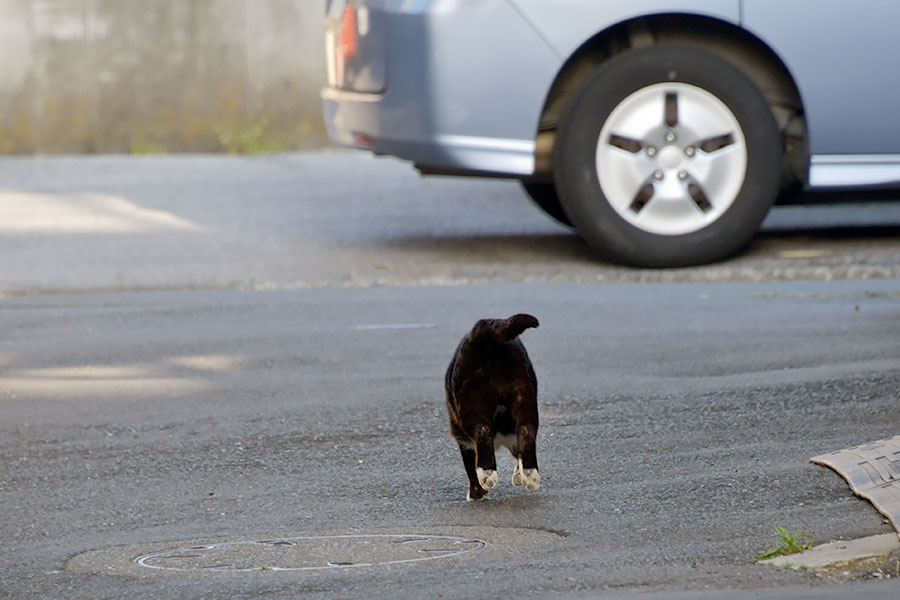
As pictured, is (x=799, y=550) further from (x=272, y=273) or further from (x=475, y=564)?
(x=272, y=273)

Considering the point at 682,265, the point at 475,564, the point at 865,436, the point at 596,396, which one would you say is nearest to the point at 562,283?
the point at 682,265

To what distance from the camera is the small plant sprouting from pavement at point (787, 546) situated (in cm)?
362

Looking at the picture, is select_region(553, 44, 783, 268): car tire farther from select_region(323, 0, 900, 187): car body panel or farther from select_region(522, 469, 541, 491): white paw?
select_region(522, 469, 541, 491): white paw

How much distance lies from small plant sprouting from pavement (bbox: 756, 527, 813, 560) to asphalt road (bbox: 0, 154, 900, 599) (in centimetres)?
5

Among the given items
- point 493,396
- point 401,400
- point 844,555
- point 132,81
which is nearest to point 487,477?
point 493,396

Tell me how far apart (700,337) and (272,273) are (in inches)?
102

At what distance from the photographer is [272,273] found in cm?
808

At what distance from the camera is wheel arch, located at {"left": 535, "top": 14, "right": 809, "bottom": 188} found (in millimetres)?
7988

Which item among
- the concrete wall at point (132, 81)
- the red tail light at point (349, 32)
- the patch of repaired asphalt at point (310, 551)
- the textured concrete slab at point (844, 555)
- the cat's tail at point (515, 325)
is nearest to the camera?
the textured concrete slab at point (844, 555)

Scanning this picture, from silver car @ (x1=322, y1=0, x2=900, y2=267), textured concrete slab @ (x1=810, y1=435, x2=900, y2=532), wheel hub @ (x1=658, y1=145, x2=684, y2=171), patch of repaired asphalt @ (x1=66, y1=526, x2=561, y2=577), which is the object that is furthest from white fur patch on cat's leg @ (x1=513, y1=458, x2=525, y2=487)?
wheel hub @ (x1=658, y1=145, x2=684, y2=171)

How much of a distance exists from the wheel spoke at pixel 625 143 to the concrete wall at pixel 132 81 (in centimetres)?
583

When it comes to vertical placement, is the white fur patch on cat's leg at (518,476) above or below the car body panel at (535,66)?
below

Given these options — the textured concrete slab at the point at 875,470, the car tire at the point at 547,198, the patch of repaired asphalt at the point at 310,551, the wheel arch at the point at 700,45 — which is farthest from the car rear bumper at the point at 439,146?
the patch of repaired asphalt at the point at 310,551

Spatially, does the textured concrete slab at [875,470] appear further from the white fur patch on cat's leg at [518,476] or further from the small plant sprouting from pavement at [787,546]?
the white fur patch on cat's leg at [518,476]
